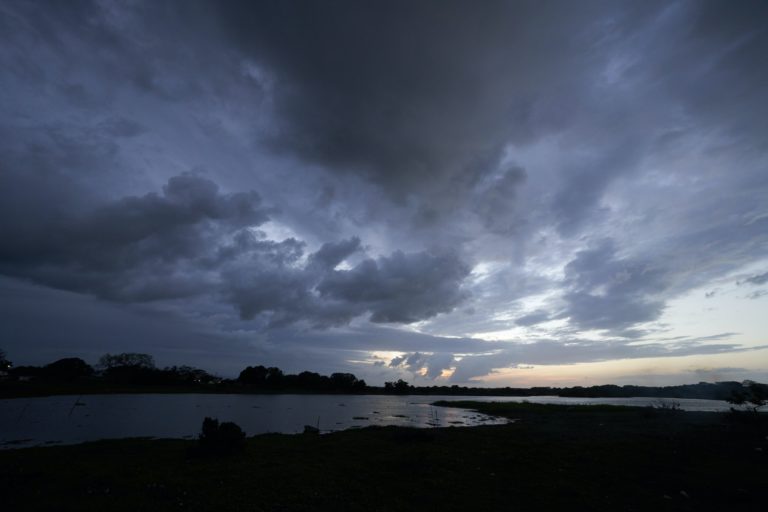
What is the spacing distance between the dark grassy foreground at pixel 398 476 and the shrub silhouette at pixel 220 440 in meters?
1.39

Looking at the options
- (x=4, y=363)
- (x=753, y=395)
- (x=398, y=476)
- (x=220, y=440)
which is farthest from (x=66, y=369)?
(x=753, y=395)

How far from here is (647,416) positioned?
60781mm

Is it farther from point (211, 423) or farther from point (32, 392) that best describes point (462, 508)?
point (32, 392)

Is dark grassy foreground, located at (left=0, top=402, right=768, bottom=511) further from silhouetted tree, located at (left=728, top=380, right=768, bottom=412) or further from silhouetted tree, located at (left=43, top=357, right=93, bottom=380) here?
silhouetted tree, located at (left=43, top=357, right=93, bottom=380)

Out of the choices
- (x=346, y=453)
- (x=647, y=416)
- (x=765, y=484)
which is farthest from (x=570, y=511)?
(x=647, y=416)

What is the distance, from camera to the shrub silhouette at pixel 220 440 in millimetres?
27256

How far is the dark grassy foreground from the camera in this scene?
55.3 feet

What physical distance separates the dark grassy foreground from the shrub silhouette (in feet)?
4.56

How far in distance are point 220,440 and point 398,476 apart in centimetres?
1450

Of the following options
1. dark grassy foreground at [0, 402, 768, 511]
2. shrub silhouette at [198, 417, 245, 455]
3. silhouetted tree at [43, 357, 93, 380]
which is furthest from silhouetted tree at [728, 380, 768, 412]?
silhouetted tree at [43, 357, 93, 380]

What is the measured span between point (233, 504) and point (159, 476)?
7.63m

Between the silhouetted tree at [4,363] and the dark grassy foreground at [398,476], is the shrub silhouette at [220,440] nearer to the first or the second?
the dark grassy foreground at [398,476]

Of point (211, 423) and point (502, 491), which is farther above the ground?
point (211, 423)

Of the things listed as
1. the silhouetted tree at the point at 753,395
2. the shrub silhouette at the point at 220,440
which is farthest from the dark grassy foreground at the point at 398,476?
the silhouetted tree at the point at 753,395
